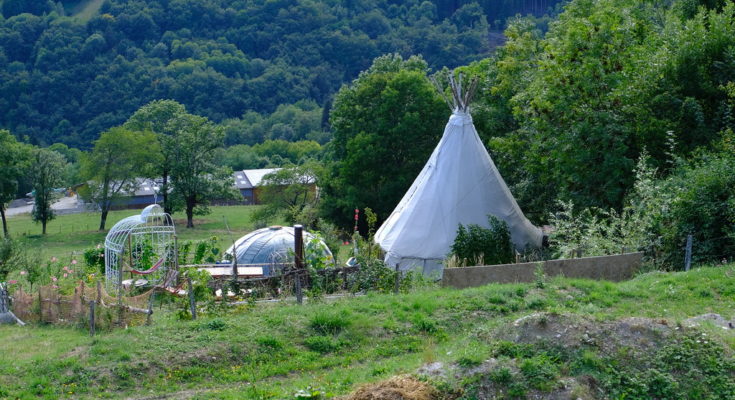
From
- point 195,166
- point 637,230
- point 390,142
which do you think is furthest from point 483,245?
point 195,166

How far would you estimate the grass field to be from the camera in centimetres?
849

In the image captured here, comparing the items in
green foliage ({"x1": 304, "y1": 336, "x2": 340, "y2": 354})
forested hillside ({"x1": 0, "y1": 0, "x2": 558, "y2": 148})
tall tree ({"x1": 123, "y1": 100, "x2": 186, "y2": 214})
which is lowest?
green foliage ({"x1": 304, "y1": 336, "x2": 340, "y2": 354})

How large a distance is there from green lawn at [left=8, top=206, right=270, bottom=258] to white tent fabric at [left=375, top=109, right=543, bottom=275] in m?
19.0

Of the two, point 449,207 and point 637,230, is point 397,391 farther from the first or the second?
point 449,207

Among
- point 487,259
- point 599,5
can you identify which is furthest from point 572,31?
point 487,259

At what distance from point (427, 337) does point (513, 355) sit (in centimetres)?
195

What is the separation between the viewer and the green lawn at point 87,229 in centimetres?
4156

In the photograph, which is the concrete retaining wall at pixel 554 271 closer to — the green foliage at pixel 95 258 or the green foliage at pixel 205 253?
the green foliage at pixel 205 253

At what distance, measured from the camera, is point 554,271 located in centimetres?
1328

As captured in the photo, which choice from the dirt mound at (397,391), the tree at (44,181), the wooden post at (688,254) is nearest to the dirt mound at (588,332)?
the dirt mound at (397,391)

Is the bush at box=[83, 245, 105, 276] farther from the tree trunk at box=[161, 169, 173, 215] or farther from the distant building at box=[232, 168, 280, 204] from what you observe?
the distant building at box=[232, 168, 280, 204]

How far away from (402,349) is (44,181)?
42.9 metres

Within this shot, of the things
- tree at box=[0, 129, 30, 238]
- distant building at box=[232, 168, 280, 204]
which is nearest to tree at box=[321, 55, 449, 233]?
tree at box=[0, 129, 30, 238]

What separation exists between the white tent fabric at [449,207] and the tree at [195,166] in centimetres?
3051
